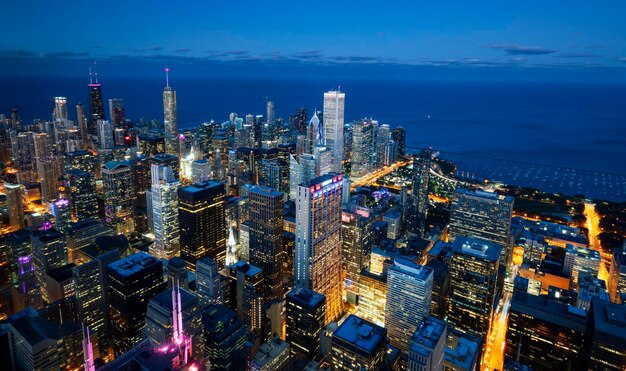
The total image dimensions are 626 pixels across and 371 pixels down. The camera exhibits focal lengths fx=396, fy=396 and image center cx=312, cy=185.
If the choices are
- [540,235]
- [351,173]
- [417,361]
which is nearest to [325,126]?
[351,173]

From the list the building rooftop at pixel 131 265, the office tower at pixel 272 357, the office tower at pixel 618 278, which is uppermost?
the building rooftop at pixel 131 265

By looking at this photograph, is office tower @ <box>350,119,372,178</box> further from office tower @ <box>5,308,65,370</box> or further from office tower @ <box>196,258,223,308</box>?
office tower @ <box>5,308,65,370</box>

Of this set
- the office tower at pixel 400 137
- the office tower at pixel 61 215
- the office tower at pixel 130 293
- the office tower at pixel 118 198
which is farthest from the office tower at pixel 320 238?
the office tower at pixel 400 137

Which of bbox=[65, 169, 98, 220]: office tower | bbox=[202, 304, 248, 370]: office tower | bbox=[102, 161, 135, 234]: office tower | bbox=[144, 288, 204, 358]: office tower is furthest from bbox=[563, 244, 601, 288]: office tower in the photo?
bbox=[65, 169, 98, 220]: office tower

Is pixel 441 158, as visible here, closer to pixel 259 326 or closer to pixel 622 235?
pixel 622 235

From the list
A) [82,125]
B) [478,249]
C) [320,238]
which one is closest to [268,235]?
[320,238]

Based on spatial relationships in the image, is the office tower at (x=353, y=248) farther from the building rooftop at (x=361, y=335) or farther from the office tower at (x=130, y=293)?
the office tower at (x=130, y=293)
